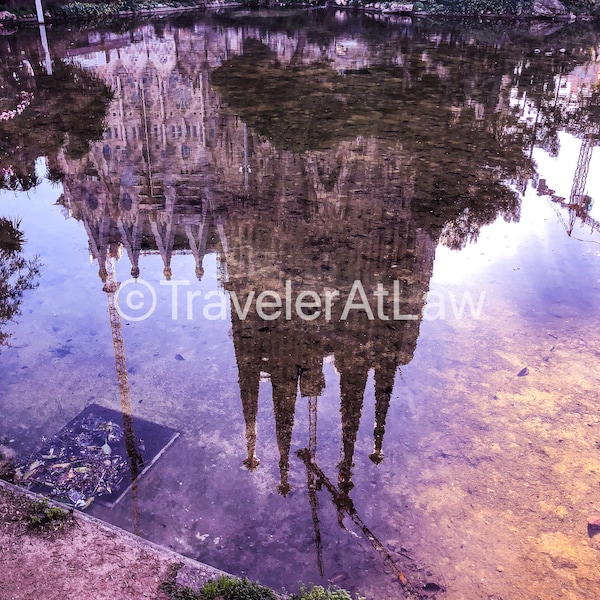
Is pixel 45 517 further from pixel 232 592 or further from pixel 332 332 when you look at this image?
pixel 332 332

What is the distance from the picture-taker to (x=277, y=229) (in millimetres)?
12359

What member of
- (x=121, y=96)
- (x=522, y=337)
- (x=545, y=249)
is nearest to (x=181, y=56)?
(x=121, y=96)

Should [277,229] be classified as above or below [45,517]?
above

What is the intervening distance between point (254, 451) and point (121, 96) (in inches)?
880

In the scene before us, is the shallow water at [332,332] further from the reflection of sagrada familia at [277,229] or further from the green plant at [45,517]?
the green plant at [45,517]

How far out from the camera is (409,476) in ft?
23.0

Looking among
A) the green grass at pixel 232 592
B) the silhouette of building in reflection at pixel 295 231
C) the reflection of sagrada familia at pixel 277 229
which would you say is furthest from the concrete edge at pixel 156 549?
the reflection of sagrada familia at pixel 277 229

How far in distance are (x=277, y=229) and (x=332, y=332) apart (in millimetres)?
3652

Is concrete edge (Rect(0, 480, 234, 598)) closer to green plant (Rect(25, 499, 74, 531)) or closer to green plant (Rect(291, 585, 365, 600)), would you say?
green plant (Rect(25, 499, 74, 531))

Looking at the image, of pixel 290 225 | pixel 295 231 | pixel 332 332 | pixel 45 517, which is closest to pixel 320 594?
pixel 45 517

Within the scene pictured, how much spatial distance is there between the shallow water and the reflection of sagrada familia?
2.3 inches

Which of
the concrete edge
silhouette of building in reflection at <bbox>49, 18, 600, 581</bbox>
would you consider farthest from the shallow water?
the concrete edge

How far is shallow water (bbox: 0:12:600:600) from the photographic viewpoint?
635cm

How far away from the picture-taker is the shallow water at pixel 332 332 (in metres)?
6.35
